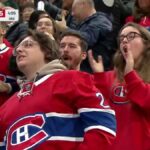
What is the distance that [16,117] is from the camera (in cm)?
301

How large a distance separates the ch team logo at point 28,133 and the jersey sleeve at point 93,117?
22 cm

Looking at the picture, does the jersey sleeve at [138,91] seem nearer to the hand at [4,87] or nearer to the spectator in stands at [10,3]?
the hand at [4,87]

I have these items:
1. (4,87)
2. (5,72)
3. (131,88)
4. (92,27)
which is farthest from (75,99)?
(92,27)

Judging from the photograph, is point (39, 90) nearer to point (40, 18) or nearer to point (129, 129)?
point (129, 129)

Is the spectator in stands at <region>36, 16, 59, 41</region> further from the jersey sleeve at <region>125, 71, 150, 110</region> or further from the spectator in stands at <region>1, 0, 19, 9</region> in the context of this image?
the spectator in stands at <region>1, 0, 19, 9</region>

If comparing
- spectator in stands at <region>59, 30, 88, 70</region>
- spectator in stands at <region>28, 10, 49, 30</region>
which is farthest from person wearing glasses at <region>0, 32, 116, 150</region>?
spectator in stands at <region>28, 10, 49, 30</region>

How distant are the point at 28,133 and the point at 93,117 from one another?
1.22 feet

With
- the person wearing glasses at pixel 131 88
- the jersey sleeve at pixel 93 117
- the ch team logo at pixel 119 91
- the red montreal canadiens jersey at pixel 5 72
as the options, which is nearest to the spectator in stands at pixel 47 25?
the red montreal canadiens jersey at pixel 5 72

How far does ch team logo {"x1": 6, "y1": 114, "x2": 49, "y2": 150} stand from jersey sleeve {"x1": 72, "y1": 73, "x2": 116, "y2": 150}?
0.73 feet

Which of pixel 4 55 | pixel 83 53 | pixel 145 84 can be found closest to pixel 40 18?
pixel 4 55

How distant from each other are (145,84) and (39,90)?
779 mm

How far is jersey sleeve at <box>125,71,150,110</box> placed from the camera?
338 cm

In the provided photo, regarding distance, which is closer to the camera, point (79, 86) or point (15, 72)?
point (79, 86)

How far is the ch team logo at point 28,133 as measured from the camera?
291cm
